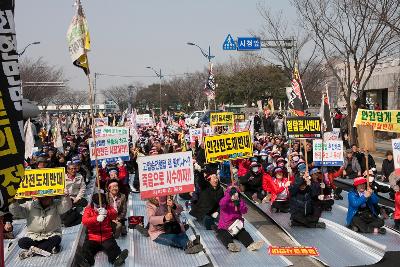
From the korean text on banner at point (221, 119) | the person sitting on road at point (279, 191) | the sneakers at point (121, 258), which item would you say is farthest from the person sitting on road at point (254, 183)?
the sneakers at point (121, 258)

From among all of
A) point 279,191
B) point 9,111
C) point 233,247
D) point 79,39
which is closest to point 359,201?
point 279,191

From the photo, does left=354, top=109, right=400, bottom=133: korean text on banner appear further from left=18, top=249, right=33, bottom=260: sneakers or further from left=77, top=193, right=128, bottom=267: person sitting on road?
left=18, top=249, right=33, bottom=260: sneakers

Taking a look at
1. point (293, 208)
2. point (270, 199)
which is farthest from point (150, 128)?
point (293, 208)

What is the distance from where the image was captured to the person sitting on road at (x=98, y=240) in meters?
7.77

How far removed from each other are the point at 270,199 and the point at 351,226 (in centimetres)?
259

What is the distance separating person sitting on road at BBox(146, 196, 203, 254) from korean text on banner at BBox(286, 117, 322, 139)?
199 inches

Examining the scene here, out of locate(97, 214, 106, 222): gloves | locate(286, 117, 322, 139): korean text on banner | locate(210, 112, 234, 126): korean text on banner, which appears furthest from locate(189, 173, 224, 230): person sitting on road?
locate(210, 112, 234, 126): korean text on banner

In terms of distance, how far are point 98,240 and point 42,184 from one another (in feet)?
5.21

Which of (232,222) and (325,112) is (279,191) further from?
(232,222)

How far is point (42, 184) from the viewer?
868 centimetres

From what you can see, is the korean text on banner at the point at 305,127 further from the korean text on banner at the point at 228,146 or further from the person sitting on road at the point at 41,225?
the person sitting on road at the point at 41,225

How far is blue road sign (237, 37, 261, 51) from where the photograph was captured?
76.2 ft

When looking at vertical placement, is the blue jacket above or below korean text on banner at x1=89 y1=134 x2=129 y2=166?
below

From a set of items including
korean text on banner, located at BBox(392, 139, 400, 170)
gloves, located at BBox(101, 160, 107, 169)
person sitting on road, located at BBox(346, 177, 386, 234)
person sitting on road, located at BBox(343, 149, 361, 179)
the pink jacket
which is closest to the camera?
the pink jacket
